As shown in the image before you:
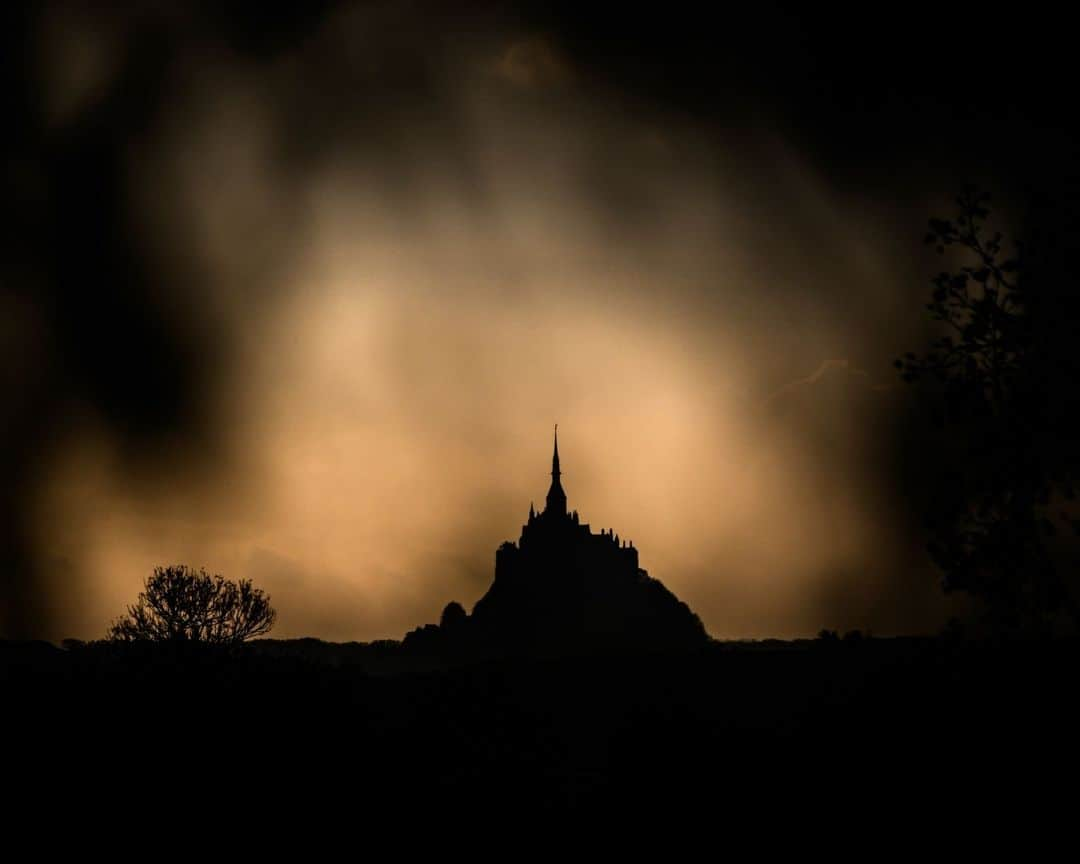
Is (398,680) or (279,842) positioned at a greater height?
(398,680)

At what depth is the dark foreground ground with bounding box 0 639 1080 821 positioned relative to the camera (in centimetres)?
3216

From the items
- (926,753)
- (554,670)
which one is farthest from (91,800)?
(554,670)

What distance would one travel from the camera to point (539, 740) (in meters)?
49.2

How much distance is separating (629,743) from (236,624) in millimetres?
57689

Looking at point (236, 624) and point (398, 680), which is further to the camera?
point (236, 624)

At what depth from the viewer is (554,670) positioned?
78625 millimetres

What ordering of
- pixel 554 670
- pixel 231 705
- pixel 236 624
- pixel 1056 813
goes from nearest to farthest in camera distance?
1. pixel 1056 813
2. pixel 231 705
3. pixel 554 670
4. pixel 236 624

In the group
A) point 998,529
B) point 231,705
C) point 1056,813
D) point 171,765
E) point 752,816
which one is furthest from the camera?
point 231,705

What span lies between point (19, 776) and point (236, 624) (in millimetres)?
56143

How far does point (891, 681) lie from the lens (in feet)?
124

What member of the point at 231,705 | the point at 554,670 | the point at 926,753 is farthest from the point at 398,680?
the point at 926,753

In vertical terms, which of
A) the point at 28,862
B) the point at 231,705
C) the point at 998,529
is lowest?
the point at 28,862

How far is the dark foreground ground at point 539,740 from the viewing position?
32.2m

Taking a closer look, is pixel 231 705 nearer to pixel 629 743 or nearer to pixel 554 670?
pixel 629 743
